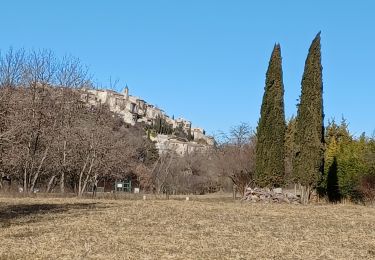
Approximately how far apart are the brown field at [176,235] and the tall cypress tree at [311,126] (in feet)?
24.6

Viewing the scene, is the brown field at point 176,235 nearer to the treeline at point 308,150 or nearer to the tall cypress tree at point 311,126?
the tall cypress tree at point 311,126

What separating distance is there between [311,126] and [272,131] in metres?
2.06

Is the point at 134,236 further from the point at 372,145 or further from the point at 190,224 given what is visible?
the point at 372,145

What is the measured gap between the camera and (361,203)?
23344mm

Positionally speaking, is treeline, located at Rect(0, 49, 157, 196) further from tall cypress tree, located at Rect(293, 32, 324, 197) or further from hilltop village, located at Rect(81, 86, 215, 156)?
hilltop village, located at Rect(81, 86, 215, 156)

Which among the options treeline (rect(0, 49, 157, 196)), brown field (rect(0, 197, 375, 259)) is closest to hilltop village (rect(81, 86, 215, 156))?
treeline (rect(0, 49, 157, 196))

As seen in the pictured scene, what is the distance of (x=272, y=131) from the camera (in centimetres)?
2441

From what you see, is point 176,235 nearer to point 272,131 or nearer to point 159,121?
point 272,131

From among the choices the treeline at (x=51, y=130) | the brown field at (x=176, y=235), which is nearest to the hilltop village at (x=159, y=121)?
the treeline at (x=51, y=130)

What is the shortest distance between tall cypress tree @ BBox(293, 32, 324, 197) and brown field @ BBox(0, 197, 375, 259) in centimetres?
749

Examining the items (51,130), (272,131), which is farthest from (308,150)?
(51,130)

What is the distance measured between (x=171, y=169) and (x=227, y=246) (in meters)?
44.3

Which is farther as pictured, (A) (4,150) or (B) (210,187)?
(B) (210,187)

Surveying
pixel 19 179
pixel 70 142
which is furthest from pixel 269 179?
pixel 19 179
